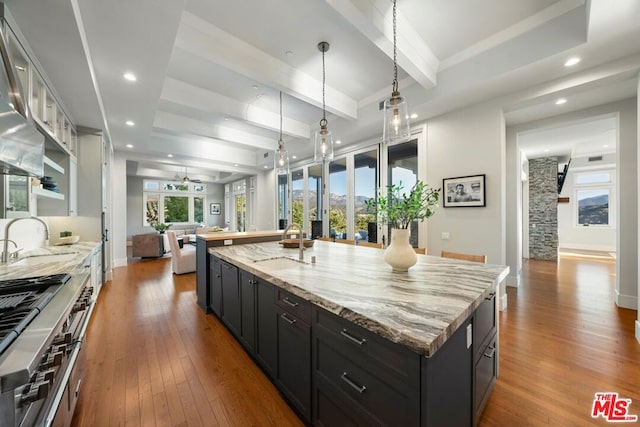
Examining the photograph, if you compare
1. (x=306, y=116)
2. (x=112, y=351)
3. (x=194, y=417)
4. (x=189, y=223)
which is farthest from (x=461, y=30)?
(x=189, y=223)

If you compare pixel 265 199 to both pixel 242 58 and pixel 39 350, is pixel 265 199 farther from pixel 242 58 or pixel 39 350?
pixel 39 350

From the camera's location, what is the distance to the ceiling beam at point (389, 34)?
81.7 inches

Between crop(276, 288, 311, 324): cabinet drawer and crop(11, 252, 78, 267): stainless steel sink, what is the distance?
2206 millimetres

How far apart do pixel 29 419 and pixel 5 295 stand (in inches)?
32.7

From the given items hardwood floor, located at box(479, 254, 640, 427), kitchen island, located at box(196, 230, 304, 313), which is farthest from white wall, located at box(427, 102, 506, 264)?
kitchen island, located at box(196, 230, 304, 313)

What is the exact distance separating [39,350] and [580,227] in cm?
1250

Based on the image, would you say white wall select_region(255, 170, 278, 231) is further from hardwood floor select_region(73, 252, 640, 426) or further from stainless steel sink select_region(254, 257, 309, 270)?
stainless steel sink select_region(254, 257, 309, 270)

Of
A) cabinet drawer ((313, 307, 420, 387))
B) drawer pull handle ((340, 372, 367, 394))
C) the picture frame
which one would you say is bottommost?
drawer pull handle ((340, 372, 367, 394))

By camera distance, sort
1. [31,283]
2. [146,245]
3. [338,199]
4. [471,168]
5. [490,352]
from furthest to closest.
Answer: [146,245], [338,199], [471,168], [490,352], [31,283]

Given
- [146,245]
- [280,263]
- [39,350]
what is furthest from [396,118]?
[146,245]

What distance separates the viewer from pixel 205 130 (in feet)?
17.3

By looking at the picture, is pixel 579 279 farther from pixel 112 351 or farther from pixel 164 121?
pixel 164 121

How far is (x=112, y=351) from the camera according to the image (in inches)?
94.4

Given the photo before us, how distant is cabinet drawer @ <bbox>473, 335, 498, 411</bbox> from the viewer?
1.44 meters
